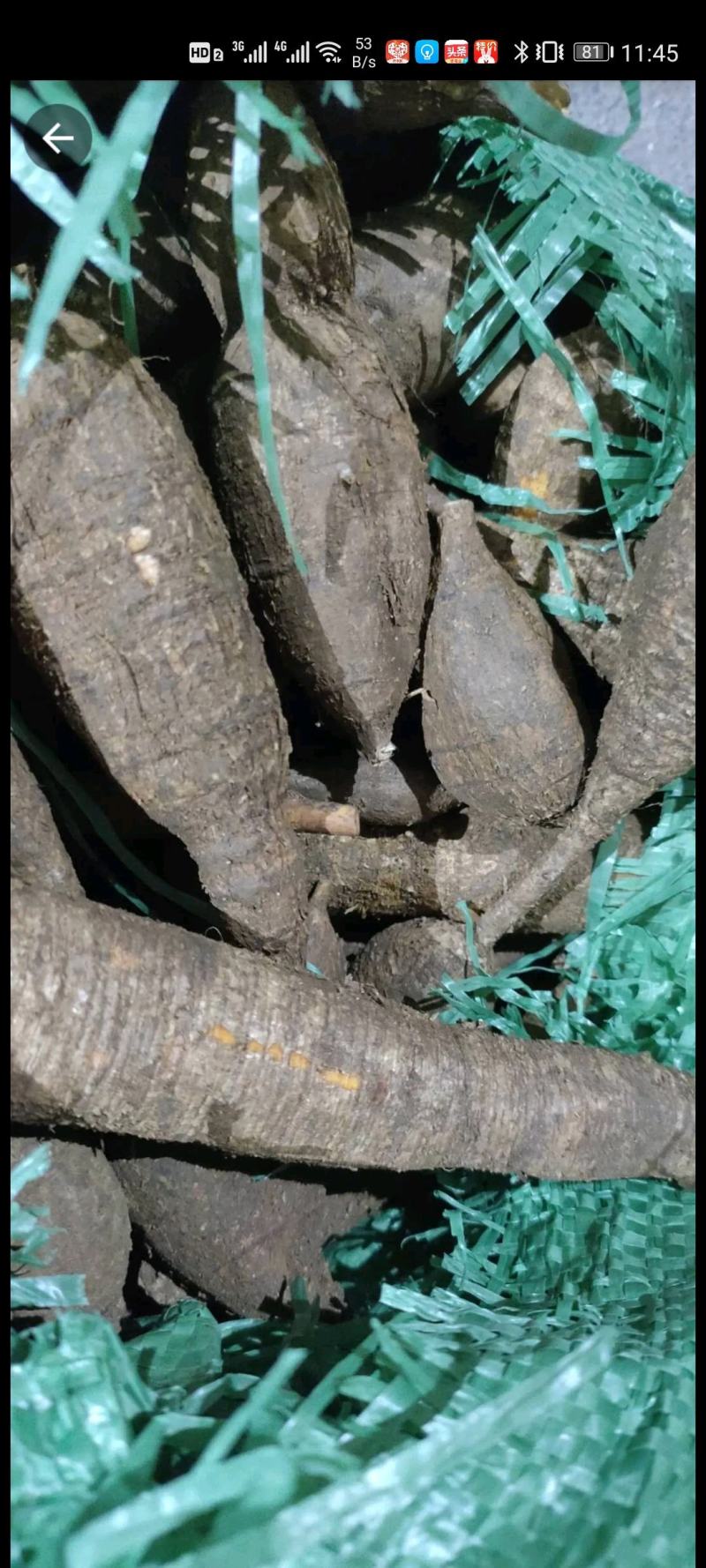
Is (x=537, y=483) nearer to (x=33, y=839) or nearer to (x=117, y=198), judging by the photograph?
(x=117, y=198)

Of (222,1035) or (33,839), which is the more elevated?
(33,839)

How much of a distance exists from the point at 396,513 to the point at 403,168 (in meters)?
0.47

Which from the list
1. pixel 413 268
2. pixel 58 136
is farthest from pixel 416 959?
pixel 58 136

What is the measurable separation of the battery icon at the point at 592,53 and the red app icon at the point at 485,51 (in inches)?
2.9

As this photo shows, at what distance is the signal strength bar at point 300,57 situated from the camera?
873mm

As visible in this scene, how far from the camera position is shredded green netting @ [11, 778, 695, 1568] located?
72 centimetres

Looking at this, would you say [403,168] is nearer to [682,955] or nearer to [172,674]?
[172,674]

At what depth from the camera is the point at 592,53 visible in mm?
897

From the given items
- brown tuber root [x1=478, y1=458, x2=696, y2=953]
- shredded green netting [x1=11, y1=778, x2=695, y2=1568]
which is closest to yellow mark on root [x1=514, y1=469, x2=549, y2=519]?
brown tuber root [x1=478, y1=458, x2=696, y2=953]

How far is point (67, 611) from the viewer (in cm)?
96

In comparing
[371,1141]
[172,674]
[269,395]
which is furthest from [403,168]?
[371,1141]

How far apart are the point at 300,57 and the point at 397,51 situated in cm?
9

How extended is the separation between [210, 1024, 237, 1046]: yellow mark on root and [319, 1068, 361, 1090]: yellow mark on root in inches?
4.3

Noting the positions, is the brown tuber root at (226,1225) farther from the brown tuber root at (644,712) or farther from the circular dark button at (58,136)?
the circular dark button at (58,136)
